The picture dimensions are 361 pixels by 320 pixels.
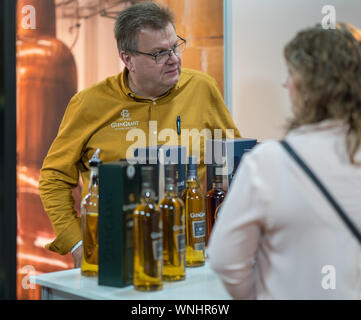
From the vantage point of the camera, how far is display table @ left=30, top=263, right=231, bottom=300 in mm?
1374

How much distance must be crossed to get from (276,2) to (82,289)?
2405mm

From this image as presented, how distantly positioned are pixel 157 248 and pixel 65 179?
3.76 ft

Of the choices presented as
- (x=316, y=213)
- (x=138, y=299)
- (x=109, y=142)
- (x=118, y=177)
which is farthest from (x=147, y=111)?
(x=316, y=213)

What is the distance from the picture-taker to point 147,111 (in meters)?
2.45

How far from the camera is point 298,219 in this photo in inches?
43.5

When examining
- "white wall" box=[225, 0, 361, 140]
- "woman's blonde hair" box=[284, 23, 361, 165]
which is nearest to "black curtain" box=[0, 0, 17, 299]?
"woman's blonde hair" box=[284, 23, 361, 165]

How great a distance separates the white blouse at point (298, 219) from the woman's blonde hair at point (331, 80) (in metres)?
0.03

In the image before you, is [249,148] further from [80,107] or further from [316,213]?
[80,107]

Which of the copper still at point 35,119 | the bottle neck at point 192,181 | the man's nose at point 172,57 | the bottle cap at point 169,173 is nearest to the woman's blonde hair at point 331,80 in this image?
the bottle cap at point 169,173

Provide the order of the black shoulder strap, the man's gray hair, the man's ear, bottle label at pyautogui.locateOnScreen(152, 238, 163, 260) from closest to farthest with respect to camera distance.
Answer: the black shoulder strap → bottle label at pyautogui.locateOnScreen(152, 238, 163, 260) → the man's gray hair → the man's ear

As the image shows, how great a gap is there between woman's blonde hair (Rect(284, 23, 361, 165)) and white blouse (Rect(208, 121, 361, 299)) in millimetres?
30

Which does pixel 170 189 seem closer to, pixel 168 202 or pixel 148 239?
pixel 168 202

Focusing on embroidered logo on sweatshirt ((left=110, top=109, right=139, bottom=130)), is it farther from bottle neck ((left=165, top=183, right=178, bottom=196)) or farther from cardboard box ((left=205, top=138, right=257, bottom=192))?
bottle neck ((left=165, top=183, right=178, bottom=196))

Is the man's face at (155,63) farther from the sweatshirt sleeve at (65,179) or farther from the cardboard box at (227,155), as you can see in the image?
the cardboard box at (227,155)
